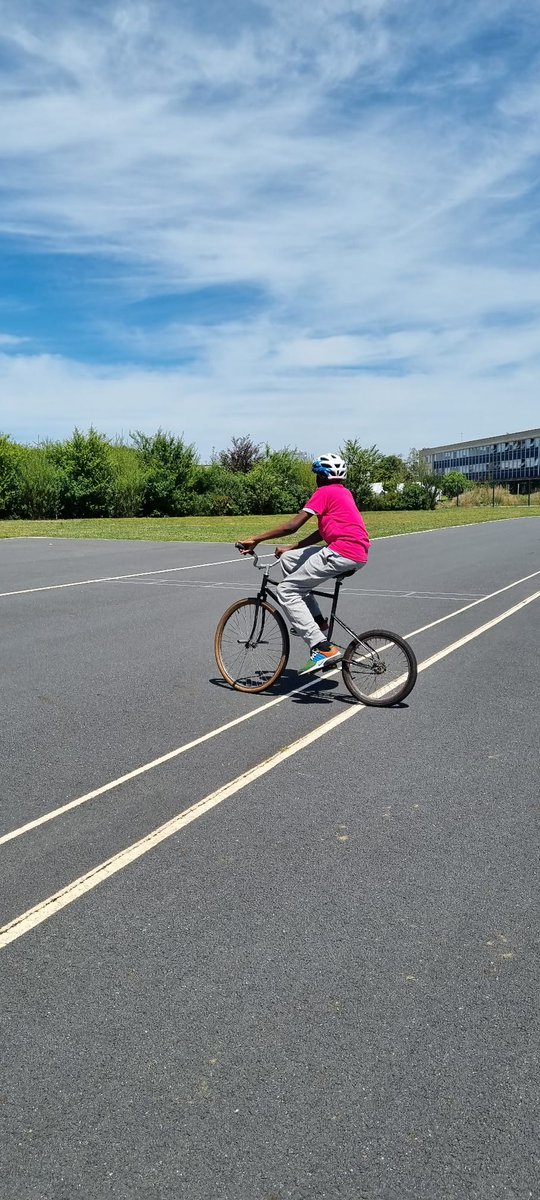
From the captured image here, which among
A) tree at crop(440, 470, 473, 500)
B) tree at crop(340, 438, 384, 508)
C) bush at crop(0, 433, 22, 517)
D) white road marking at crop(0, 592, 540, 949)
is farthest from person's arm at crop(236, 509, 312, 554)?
tree at crop(440, 470, 473, 500)

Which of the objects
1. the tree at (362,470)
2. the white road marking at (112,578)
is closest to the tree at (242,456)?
the tree at (362,470)

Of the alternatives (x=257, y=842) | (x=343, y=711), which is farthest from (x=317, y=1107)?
(x=343, y=711)

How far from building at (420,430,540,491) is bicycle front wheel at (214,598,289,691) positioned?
122 metres

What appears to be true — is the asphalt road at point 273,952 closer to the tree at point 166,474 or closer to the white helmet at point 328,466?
the white helmet at point 328,466

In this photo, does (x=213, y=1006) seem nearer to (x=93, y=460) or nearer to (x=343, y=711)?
(x=343, y=711)

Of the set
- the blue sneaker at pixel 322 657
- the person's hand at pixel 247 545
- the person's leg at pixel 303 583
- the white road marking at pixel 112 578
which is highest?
the person's hand at pixel 247 545

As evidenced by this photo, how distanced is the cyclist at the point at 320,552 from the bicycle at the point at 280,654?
120 mm

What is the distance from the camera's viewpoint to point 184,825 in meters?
4.55

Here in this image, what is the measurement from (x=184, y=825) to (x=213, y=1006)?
1553 mm

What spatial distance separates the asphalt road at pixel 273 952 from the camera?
2.43 metres

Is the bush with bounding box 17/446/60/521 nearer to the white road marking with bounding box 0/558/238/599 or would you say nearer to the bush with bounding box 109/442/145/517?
the bush with bounding box 109/442/145/517

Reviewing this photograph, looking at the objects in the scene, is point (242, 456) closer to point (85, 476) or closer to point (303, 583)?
point (85, 476)

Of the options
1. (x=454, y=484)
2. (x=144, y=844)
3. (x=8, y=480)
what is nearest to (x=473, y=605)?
(x=144, y=844)

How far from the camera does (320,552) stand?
23.7ft
